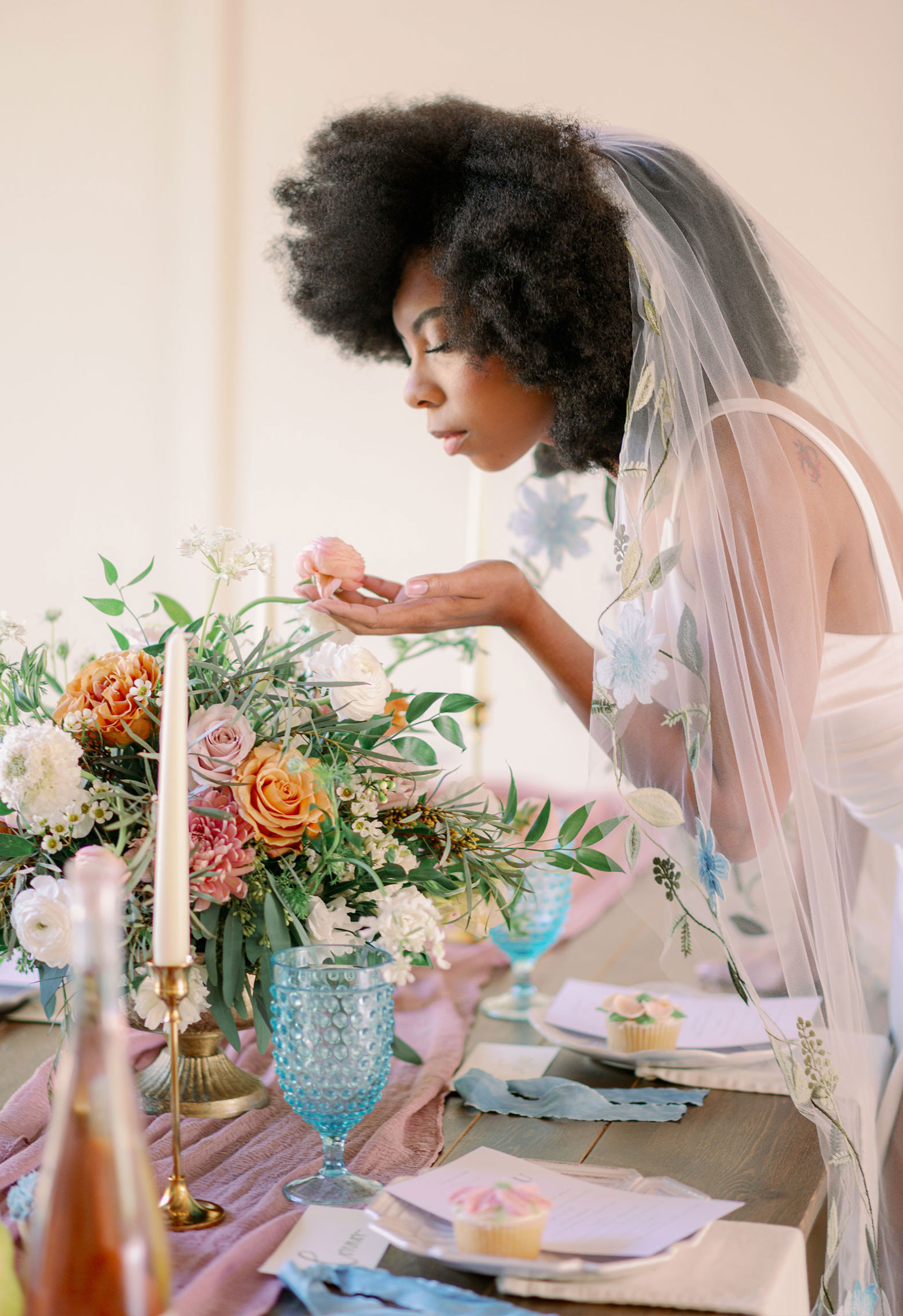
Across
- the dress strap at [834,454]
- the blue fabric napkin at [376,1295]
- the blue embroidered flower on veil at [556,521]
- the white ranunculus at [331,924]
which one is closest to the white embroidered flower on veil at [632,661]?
the dress strap at [834,454]

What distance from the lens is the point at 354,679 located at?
0.94 metres

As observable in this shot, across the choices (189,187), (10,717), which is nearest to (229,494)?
(189,187)

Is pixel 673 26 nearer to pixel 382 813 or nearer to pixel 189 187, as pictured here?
pixel 189 187

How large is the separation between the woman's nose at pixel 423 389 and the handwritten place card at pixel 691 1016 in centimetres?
68

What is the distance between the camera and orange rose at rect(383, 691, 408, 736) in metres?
1.02

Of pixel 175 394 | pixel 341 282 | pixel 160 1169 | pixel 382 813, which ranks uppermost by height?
pixel 175 394

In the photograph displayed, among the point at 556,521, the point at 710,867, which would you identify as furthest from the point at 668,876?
the point at 556,521

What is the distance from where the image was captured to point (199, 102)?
327cm

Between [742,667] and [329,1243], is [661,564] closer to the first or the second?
[742,667]

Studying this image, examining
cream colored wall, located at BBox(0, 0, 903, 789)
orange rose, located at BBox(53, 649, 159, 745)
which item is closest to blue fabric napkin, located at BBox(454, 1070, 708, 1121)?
orange rose, located at BBox(53, 649, 159, 745)

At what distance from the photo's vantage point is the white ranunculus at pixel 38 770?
82cm

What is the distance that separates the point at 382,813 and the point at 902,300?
229 cm

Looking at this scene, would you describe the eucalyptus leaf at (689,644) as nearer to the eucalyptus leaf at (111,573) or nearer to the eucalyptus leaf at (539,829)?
the eucalyptus leaf at (539,829)

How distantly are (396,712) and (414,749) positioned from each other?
0.07 metres
